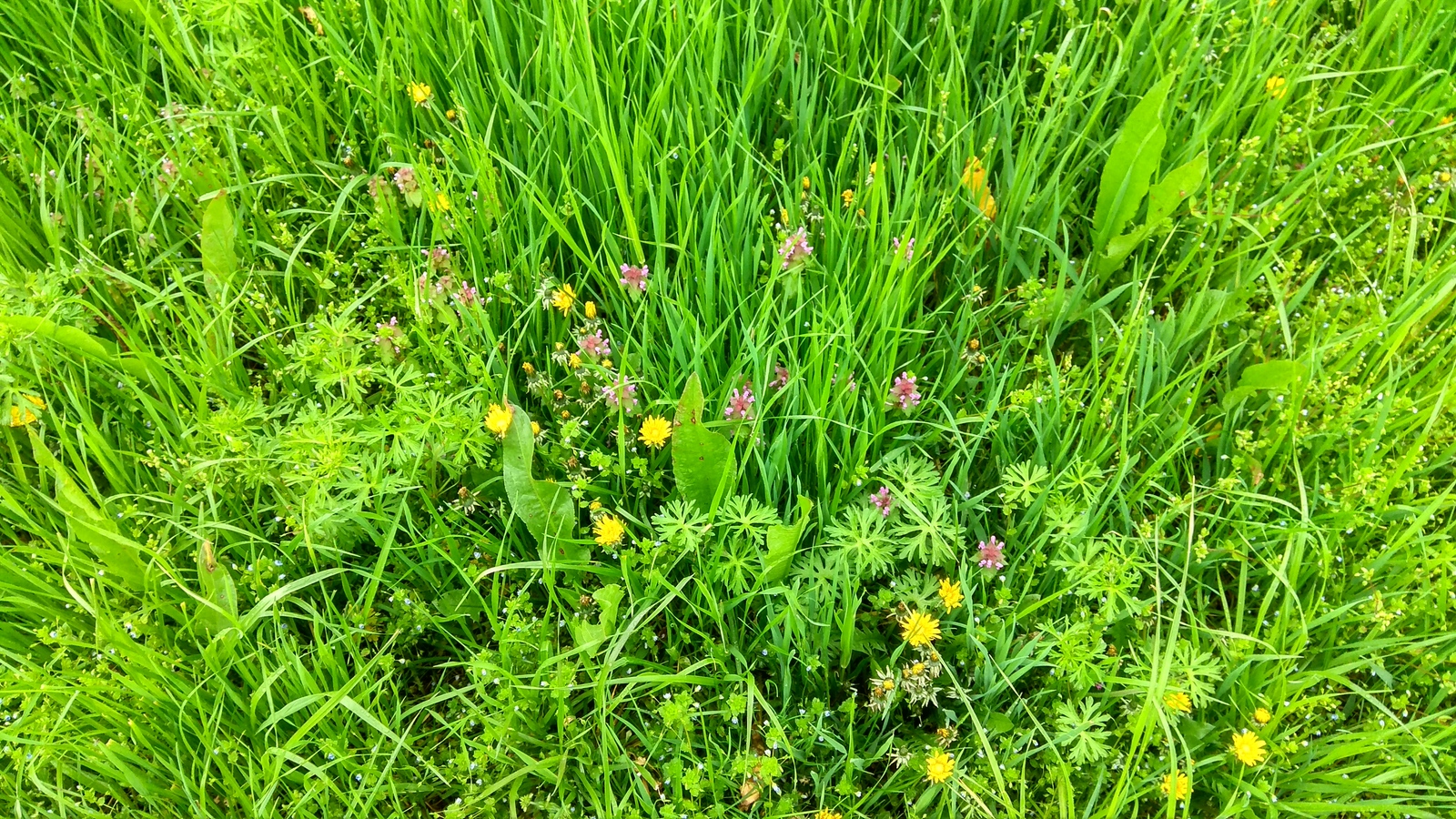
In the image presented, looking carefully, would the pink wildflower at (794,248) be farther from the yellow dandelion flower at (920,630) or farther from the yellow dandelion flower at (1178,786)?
the yellow dandelion flower at (1178,786)

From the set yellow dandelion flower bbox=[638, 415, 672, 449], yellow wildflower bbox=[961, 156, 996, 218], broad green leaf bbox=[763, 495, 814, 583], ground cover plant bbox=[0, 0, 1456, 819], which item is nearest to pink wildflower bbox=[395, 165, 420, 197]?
ground cover plant bbox=[0, 0, 1456, 819]

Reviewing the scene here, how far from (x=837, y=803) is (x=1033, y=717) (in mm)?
398

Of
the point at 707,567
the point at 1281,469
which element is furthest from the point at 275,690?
the point at 1281,469

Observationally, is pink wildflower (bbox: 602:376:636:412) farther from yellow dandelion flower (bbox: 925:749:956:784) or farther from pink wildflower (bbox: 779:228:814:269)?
yellow dandelion flower (bbox: 925:749:956:784)

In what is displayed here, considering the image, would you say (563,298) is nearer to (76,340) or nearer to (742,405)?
(742,405)

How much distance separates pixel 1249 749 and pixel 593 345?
4.80 ft

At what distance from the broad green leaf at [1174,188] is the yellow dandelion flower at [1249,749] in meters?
1.11

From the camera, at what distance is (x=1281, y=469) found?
1891mm

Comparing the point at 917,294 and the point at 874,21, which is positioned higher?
the point at 874,21

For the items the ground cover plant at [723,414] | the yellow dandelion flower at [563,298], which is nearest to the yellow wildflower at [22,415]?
the ground cover plant at [723,414]

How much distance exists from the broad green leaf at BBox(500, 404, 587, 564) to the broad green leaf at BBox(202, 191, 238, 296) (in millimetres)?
852

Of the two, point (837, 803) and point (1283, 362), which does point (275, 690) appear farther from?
point (1283, 362)

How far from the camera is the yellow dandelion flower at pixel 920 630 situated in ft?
5.29

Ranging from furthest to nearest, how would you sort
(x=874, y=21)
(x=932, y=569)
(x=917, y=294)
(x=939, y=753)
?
(x=874, y=21)
(x=917, y=294)
(x=932, y=569)
(x=939, y=753)
